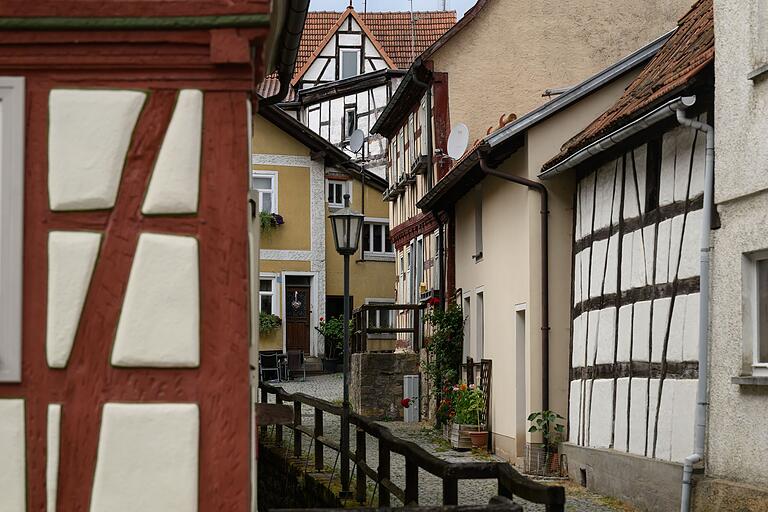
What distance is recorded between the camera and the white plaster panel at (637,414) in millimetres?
13078

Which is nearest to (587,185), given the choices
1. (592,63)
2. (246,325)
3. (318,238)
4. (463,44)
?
(592,63)

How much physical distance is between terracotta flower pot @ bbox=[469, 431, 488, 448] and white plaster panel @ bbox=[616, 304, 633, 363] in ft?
16.7

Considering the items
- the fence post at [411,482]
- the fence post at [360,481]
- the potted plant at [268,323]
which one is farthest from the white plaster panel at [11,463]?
the potted plant at [268,323]

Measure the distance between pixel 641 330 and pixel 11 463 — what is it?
8.72m

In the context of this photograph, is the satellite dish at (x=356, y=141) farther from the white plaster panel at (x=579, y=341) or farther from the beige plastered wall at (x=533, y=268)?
the white plaster panel at (x=579, y=341)

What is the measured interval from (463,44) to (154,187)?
18.3 meters

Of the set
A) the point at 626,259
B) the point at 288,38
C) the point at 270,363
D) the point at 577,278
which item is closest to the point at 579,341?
the point at 577,278

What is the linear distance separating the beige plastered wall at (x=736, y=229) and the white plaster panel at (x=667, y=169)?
147 cm

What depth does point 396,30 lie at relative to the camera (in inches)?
1876

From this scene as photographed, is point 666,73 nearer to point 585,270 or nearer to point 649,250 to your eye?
point 649,250

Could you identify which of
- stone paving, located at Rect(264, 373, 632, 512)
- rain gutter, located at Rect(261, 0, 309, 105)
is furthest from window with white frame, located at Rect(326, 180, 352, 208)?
rain gutter, located at Rect(261, 0, 309, 105)

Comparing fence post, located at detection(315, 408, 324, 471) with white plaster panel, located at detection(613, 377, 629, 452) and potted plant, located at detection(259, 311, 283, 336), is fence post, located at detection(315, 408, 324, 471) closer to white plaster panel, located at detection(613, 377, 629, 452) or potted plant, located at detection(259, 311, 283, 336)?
white plaster panel, located at detection(613, 377, 629, 452)

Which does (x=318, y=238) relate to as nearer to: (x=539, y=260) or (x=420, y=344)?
(x=420, y=344)

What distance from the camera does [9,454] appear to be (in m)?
5.76
